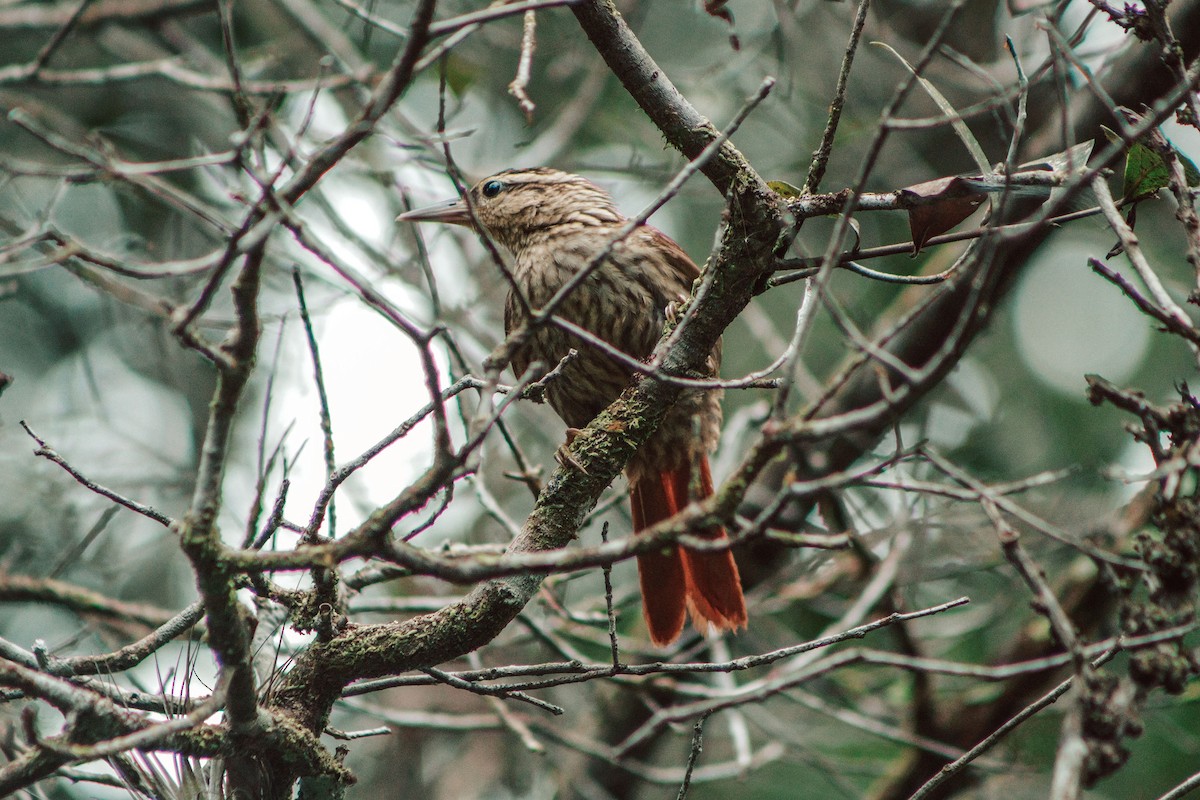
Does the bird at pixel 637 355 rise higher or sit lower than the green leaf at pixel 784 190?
higher

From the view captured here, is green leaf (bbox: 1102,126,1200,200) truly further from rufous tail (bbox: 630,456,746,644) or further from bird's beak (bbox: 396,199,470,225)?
bird's beak (bbox: 396,199,470,225)

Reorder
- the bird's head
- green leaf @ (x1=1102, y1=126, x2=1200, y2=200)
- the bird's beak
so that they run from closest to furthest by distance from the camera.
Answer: green leaf @ (x1=1102, y1=126, x2=1200, y2=200), the bird's head, the bird's beak

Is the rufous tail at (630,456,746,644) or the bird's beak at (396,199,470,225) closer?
the rufous tail at (630,456,746,644)

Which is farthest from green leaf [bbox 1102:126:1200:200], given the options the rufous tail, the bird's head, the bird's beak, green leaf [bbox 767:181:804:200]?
the bird's beak

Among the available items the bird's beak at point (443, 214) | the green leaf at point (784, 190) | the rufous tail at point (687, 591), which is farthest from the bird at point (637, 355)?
the green leaf at point (784, 190)

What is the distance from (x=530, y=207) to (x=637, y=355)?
1.02m

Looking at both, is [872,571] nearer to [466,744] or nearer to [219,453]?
[466,744]

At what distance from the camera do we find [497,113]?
6738 mm

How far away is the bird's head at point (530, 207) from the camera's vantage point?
4.08 m

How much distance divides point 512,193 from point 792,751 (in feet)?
8.91

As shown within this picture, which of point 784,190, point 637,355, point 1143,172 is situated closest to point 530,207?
point 637,355

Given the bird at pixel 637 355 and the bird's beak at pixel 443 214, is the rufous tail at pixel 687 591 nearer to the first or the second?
the bird at pixel 637 355

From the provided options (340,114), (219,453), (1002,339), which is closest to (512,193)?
(340,114)

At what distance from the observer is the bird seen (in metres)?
3.52
